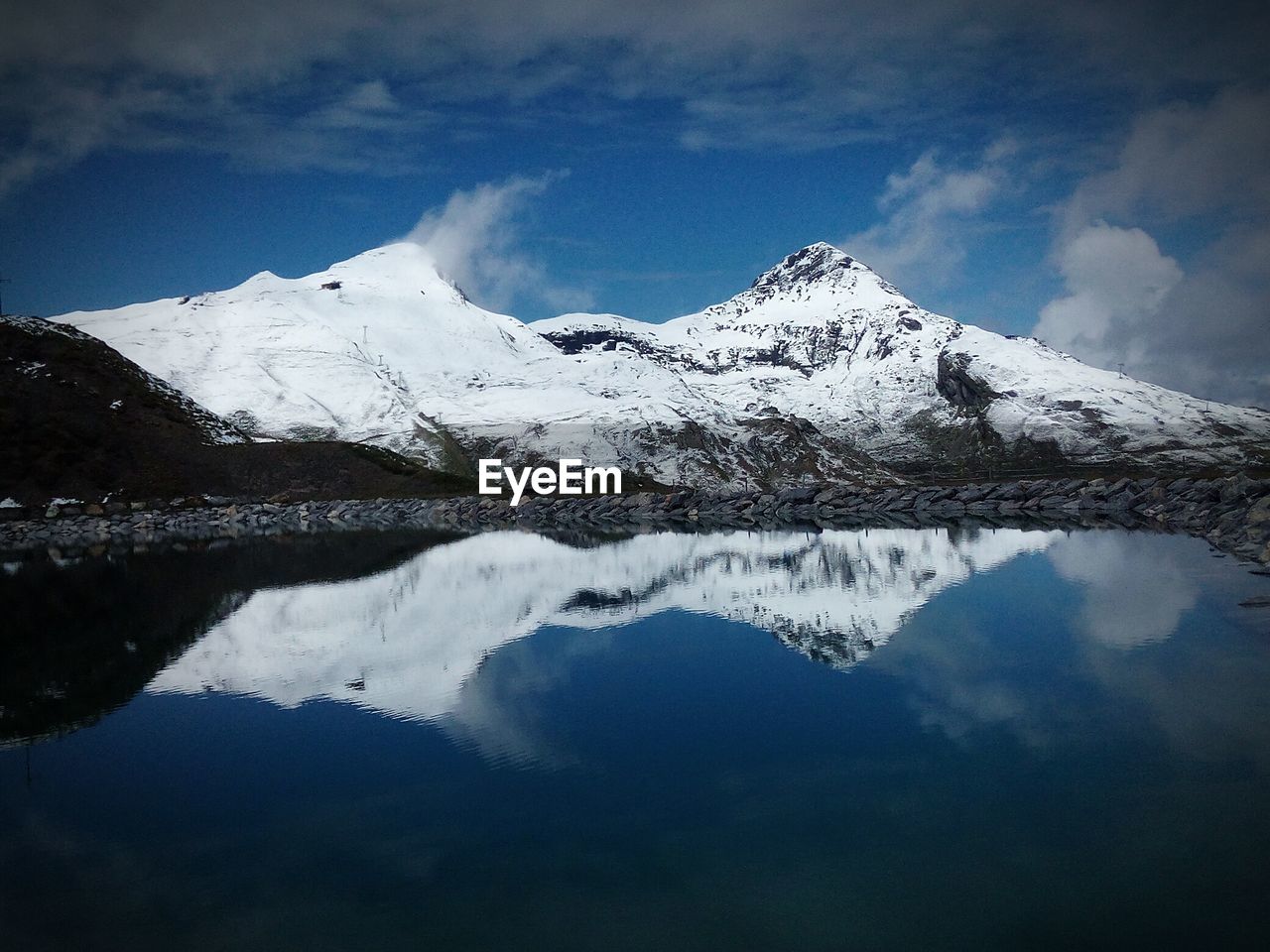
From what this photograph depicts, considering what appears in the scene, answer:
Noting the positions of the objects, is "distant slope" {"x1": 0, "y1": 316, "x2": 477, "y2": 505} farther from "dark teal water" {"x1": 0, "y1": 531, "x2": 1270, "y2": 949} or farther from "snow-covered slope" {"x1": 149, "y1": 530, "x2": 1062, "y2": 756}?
"dark teal water" {"x1": 0, "y1": 531, "x2": 1270, "y2": 949}

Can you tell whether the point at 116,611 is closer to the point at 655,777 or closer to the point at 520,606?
the point at 520,606

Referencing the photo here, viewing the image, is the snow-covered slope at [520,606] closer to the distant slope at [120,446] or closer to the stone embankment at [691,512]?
the stone embankment at [691,512]

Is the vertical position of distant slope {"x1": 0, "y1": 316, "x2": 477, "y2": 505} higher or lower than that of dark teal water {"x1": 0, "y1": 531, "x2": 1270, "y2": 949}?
higher

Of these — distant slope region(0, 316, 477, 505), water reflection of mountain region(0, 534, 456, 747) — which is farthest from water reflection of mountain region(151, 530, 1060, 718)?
distant slope region(0, 316, 477, 505)

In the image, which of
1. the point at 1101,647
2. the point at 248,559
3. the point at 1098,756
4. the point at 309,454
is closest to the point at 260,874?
the point at 1098,756

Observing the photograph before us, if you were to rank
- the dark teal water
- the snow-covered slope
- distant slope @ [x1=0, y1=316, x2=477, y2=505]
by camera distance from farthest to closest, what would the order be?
distant slope @ [x1=0, y1=316, x2=477, y2=505] < the snow-covered slope < the dark teal water

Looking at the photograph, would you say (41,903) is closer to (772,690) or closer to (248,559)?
(772,690)

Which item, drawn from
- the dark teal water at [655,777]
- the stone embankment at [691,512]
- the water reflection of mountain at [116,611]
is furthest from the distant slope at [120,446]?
the dark teal water at [655,777]
